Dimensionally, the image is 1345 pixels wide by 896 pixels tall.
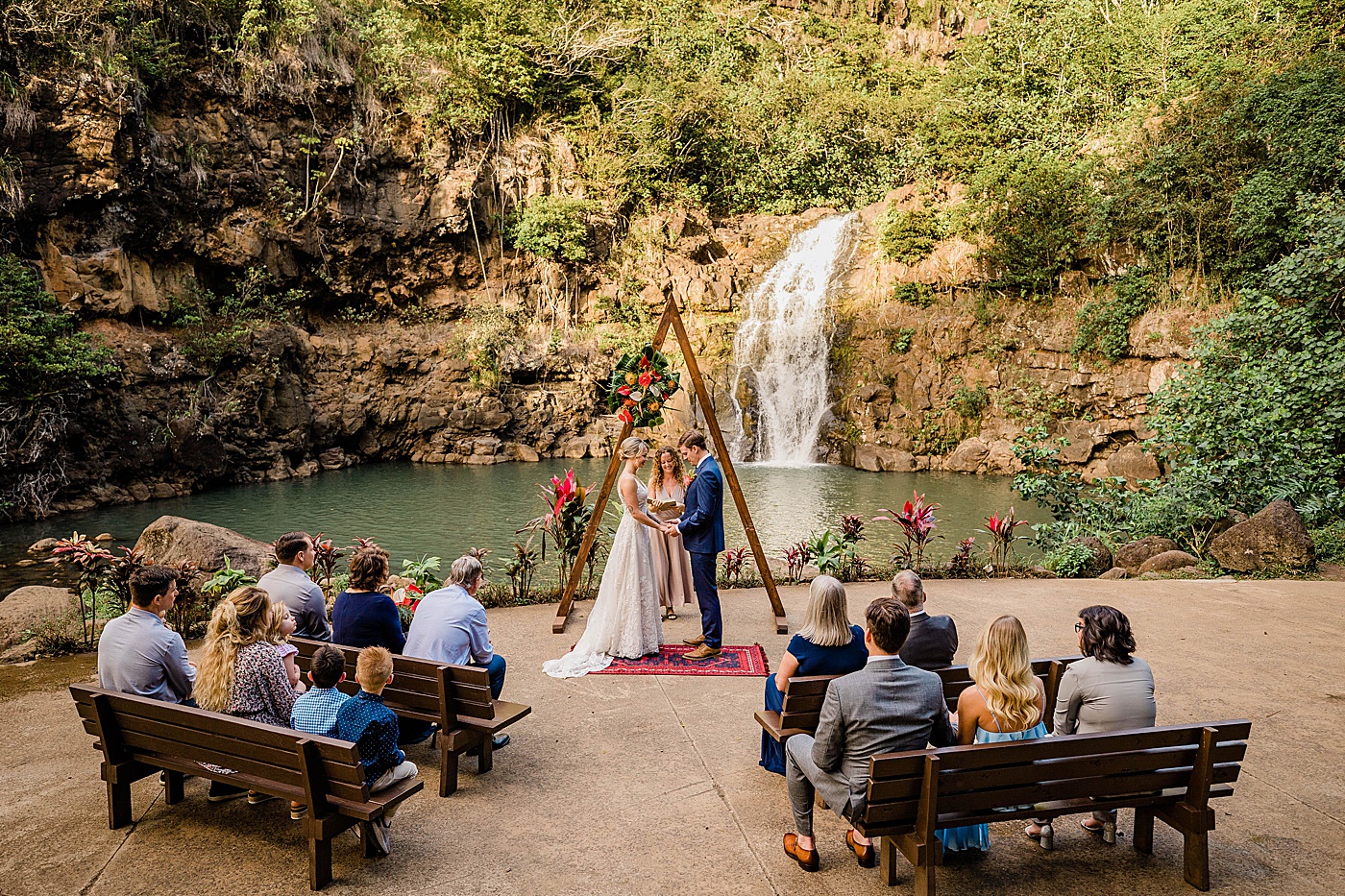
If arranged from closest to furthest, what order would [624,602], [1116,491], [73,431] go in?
1. [624,602]
2. [1116,491]
3. [73,431]

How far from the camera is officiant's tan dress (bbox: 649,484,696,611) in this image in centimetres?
754

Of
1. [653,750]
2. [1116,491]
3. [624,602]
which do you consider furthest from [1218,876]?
[1116,491]

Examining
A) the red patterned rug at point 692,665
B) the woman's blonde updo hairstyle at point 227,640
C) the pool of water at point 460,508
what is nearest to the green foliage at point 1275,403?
the pool of water at point 460,508

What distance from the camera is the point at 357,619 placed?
4434 mm

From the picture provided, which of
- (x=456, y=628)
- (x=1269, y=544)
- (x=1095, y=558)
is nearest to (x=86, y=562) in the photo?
(x=456, y=628)

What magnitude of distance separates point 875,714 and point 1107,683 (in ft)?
3.85

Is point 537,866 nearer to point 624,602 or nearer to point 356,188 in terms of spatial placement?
point 624,602

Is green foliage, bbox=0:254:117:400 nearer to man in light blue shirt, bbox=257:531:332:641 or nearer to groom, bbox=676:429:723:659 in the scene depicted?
man in light blue shirt, bbox=257:531:332:641

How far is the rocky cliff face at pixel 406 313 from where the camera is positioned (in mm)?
18672

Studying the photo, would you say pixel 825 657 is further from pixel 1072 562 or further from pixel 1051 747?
pixel 1072 562

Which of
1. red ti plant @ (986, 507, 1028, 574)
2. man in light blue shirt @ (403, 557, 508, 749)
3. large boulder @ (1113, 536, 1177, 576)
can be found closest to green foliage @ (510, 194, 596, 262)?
red ti plant @ (986, 507, 1028, 574)

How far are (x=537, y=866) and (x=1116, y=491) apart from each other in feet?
38.8

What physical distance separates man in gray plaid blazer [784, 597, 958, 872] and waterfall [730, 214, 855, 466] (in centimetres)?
2140

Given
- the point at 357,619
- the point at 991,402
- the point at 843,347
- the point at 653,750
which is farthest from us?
the point at 843,347
